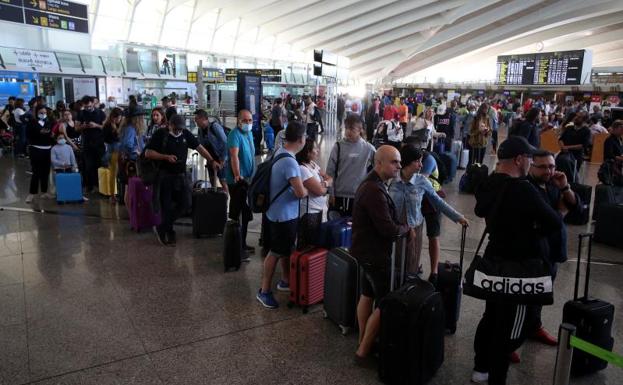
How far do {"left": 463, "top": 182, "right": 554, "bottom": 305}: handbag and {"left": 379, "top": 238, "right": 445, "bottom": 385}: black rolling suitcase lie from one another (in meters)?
0.35

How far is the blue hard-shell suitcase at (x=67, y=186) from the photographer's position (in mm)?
8227

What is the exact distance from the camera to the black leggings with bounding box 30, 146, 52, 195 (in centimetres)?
815

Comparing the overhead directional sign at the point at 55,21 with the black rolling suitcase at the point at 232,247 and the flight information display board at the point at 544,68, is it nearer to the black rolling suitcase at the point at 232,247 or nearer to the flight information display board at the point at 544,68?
the black rolling suitcase at the point at 232,247

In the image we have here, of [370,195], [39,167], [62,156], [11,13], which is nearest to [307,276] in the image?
[370,195]

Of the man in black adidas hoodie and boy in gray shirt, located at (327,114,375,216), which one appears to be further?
boy in gray shirt, located at (327,114,375,216)

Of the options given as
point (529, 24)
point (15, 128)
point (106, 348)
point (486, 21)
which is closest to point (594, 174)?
point (106, 348)

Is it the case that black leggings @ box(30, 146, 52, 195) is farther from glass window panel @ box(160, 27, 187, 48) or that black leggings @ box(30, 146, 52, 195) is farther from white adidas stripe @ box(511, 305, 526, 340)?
glass window panel @ box(160, 27, 187, 48)

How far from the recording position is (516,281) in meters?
2.87

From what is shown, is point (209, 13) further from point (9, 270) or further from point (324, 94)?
point (9, 270)

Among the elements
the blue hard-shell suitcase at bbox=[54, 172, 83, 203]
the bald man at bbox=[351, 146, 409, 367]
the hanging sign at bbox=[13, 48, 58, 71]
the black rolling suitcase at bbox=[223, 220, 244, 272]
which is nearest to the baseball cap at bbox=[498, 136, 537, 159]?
the bald man at bbox=[351, 146, 409, 367]

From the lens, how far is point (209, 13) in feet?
118

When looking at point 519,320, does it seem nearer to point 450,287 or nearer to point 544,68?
point 450,287

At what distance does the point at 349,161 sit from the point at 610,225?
13.1 feet

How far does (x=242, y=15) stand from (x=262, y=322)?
36.9m
